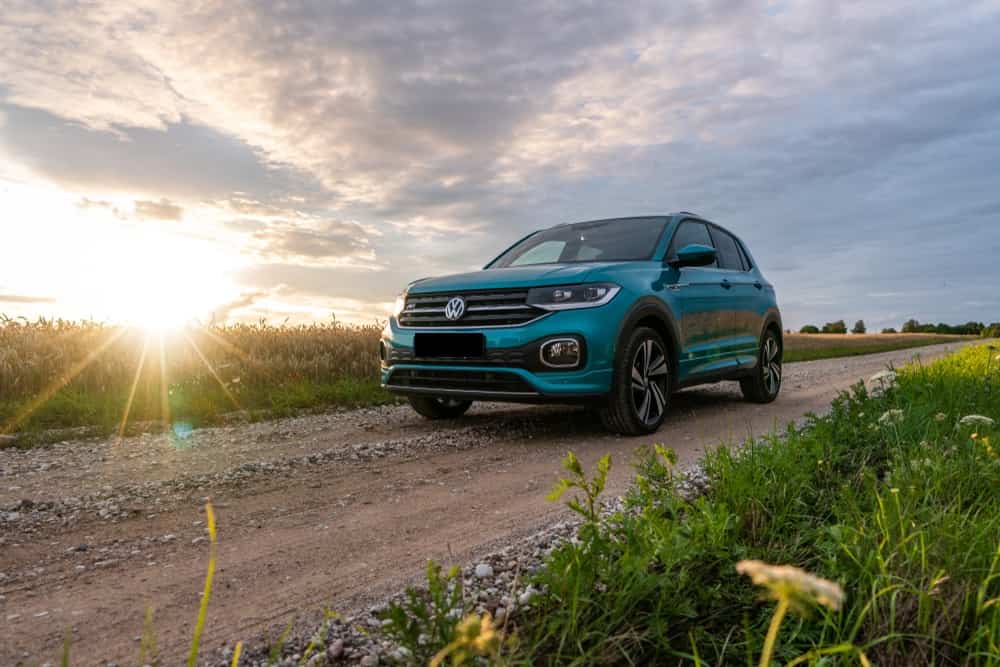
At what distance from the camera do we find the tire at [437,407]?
7.06 m

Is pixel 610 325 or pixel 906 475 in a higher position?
pixel 610 325

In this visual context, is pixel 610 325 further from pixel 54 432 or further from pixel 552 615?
pixel 54 432

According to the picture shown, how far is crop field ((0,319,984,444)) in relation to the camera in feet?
24.4

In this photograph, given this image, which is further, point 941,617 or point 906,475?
point 906,475

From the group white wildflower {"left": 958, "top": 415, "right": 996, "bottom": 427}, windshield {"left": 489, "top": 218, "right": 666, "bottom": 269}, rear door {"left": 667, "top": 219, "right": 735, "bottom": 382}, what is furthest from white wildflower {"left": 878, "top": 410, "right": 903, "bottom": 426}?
windshield {"left": 489, "top": 218, "right": 666, "bottom": 269}

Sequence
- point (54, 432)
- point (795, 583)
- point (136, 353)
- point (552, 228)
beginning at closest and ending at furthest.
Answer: point (795, 583)
point (54, 432)
point (552, 228)
point (136, 353)

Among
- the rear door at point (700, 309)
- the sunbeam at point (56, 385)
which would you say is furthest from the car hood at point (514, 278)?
the sunbeam at point (56, 385)

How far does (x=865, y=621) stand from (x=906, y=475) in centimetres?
124

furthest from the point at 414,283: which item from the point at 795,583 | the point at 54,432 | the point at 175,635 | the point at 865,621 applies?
the point at 795,583

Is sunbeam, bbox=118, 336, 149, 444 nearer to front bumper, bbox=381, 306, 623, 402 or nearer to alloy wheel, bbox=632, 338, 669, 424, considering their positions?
front bumper, bbox=381, 306, 623, 402

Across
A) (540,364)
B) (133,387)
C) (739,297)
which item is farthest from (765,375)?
(133,387)

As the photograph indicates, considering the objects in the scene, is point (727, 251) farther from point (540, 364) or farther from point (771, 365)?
point (540, 364)

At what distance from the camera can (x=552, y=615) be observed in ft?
6.74

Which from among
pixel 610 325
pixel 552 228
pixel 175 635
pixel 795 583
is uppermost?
pixel 552 228
